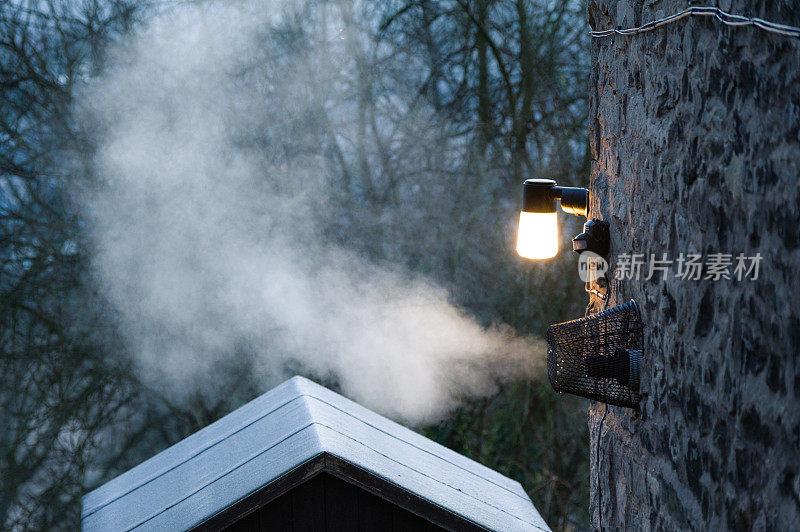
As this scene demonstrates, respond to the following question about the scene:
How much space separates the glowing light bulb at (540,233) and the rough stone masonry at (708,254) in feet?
0.92

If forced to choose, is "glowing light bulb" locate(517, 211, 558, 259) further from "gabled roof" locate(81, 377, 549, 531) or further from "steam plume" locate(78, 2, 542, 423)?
"steam plume" locate(78, 2, 542, 423)

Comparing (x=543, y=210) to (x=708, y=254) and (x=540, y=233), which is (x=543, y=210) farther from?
(x=708, y=254)

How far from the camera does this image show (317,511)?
3.03m

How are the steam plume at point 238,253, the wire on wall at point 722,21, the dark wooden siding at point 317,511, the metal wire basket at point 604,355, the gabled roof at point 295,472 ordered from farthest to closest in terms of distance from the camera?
the steam plume at point 238,253 → the dark wooden siding at point 317,511 → the gabled roof at point 295,472 → the metal wire basket at point 604,355 → the wire on wall at point 722,21

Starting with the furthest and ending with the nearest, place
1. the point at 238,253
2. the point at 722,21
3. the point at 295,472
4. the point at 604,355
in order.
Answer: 1. the point at 238,253
2. the point at 295,472
3. the point at 604,355
4. the point at 722,21

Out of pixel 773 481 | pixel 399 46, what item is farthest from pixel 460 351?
pixel 773 481

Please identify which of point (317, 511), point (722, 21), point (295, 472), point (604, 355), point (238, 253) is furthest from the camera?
point (238, 253)

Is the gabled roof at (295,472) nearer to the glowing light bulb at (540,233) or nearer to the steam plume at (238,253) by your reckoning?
→ the glowing light bulb at (540,233)

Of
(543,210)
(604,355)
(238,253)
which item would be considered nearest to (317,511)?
(604,355)

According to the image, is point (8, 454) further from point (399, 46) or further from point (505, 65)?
point (505, 65)

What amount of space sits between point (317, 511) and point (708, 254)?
1951mm

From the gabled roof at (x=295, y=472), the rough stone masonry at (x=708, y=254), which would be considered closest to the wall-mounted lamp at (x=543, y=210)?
the rough stone masonry at (x=708, y=254)

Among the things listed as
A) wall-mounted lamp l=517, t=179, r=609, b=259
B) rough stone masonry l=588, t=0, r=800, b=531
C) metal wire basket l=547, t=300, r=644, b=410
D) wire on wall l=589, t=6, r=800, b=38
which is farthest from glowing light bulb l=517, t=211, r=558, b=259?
wire on wall l=589, t=6, r=800, b=38

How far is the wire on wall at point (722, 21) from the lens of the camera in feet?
4.69
